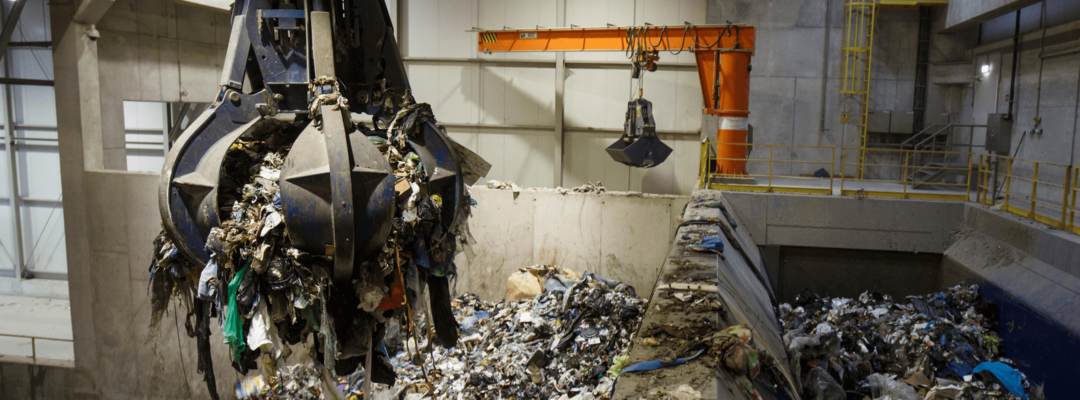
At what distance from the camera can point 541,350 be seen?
26.3 ft

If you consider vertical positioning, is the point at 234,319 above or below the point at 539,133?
below

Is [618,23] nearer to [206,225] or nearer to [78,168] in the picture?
[78,168]

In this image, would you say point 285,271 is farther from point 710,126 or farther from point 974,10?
point 974,10

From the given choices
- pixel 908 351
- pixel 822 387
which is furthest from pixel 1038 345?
pixel 822 387

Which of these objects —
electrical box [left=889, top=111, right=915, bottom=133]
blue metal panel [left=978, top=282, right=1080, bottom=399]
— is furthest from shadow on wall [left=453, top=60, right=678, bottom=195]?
blue metal panel [left=978, top=282, right=1080, bottom=399]

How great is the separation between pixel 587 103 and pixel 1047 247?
7.57 m

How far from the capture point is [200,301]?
3.79 metres

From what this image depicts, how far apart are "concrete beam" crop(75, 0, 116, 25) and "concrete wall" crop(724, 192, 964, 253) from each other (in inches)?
372

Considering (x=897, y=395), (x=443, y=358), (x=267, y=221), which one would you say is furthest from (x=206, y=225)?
(x=897, y=395)

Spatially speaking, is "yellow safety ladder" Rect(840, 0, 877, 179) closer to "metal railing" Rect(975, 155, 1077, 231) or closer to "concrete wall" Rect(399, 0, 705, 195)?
"metal railing" Rect(975, 155, 1077, 231)

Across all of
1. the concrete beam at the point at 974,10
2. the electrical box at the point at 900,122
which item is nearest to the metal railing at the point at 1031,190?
the electrical box at the point at 900,122

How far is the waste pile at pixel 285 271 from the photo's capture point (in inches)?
130

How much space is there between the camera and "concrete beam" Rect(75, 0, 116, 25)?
920 centimetres

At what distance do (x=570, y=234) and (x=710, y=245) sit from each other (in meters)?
3.74
